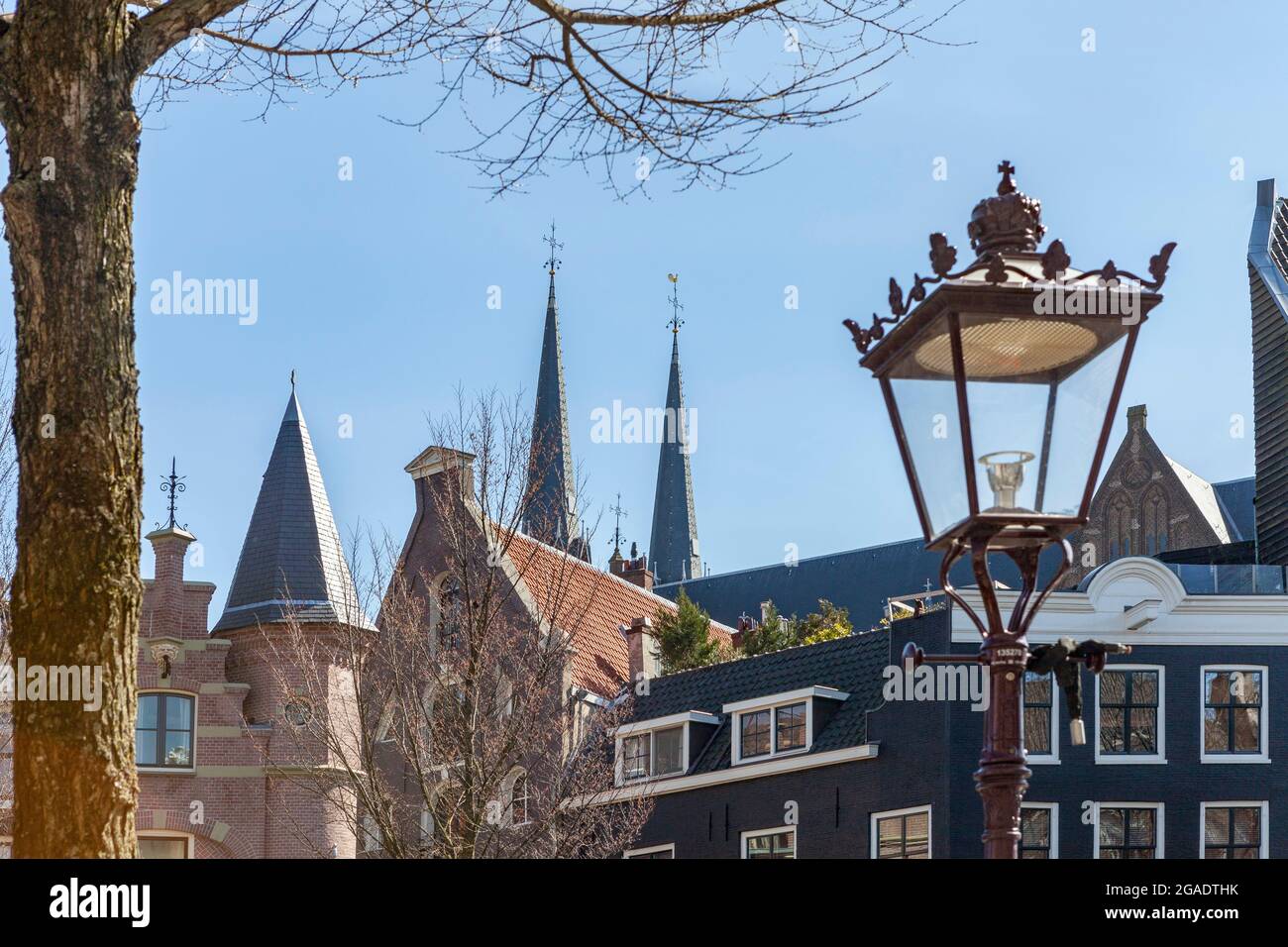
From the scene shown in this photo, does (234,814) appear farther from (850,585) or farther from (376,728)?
(850,585)

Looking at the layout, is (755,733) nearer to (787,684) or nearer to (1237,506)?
(787,684)

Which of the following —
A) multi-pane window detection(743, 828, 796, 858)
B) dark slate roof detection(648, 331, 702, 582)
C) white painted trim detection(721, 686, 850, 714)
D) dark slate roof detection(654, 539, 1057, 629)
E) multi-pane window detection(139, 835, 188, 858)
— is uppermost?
dark slate roof detection(648, 331, 702, 582)

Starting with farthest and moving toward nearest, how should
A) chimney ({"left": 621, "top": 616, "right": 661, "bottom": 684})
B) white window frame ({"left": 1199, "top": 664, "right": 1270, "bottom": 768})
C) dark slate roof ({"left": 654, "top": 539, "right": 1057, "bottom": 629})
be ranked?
dark slate roof ({"left": 654, "top": 539, "right": 1057, "bottom": 629}), chimney ({"left": 621, "top": 616, "right": 661, "bottom": 684}), white window frame ({"left": 1199, "top": 664, "right": 1270, "bottom": 768})

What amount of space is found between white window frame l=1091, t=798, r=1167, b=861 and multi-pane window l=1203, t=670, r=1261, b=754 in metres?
1.17

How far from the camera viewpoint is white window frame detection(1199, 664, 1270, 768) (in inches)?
1044

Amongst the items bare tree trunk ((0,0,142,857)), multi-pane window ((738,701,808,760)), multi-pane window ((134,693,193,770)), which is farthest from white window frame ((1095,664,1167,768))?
bare tree trunk ((0,0,142,857))

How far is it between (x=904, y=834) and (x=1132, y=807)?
3.31 metres

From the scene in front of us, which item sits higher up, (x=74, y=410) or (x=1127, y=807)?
(x=74, y=410)

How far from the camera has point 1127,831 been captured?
26281 mm

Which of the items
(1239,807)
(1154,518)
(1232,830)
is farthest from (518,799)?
(1154,518)

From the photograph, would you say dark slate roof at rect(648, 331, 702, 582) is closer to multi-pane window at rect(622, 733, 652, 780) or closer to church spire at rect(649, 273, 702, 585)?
church spire at rect(649, 273, 702, 585)
